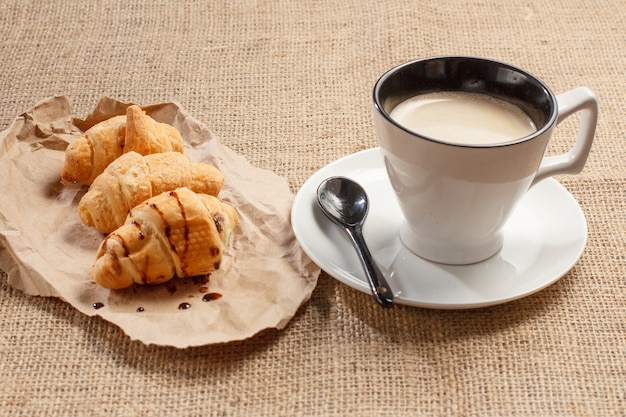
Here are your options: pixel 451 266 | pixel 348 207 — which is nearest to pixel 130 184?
pixel 348 207

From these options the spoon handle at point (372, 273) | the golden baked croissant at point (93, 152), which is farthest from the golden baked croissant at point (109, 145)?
the spoon handle at point (372, 273)

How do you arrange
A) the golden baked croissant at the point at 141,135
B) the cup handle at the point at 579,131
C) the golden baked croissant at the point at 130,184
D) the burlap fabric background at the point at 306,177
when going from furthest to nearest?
the golden baked croissant at the point at 141,135, the golden baked croissant at the point at 130,184, the cup handle at the point at 579,131, the burlap fabric background at the point at 306,177

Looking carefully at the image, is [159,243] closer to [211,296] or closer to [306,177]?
[211,296]

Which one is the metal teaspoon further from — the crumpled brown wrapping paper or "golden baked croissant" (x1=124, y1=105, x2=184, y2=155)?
"golden baked croissant" (x1=124, y1=105, x2=184, y2=155)

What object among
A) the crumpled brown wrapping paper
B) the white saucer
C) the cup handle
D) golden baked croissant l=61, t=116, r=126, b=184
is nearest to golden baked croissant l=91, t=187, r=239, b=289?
the crumpled brown wrapping paper

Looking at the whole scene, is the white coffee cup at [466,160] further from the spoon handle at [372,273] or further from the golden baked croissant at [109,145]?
the golden baked croissant at [109,145]

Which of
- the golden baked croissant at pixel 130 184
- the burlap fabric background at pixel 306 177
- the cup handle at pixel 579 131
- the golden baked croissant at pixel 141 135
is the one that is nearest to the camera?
the burlap fabric background at pixel 306 177
